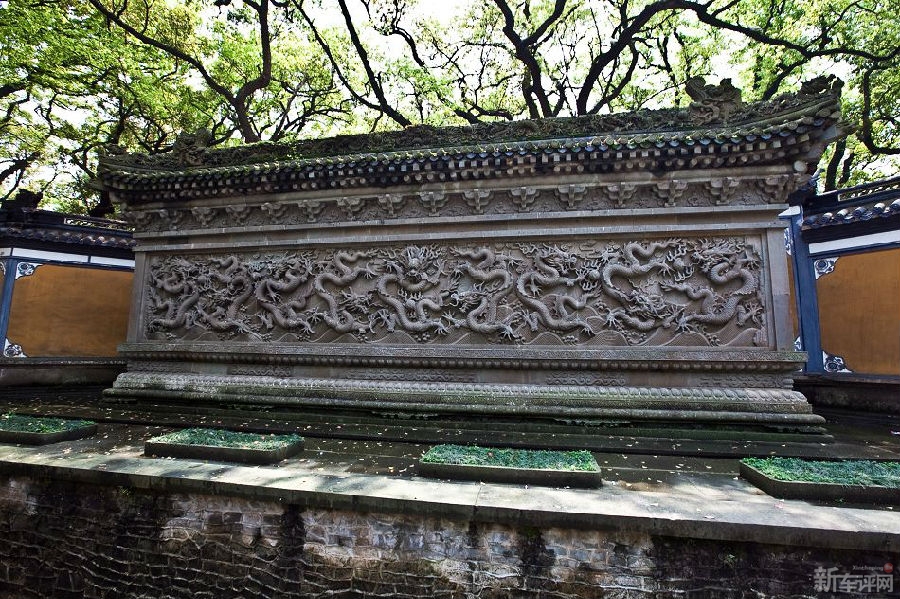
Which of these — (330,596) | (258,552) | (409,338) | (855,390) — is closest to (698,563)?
(330,596)

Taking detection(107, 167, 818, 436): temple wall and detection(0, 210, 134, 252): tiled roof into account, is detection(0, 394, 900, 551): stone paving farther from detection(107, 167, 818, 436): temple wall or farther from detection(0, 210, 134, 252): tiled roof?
detection(0, 210, 134, 252): tiled roof

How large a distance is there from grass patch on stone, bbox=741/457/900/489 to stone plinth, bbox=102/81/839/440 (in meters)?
1.73

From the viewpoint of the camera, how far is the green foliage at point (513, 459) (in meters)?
4.91

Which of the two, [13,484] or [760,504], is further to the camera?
[13,484]

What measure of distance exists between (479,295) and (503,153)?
2.50 meters

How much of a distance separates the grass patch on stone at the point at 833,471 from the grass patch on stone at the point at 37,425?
30.0ft

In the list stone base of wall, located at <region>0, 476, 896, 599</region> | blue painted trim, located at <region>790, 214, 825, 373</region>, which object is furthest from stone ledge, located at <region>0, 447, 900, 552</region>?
blue painted trim, located at <region>790, 214, 825, 373</region>

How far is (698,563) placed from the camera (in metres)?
3.85

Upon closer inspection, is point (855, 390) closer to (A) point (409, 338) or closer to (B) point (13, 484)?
(A) point (409, 338)

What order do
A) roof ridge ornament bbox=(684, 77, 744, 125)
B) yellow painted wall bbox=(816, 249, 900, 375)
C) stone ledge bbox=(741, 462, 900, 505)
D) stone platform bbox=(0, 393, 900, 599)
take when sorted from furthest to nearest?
1. yellow painted wall bbox=(816, 249, 900, 375)
2. roof ridge ornament bbox=(684, 77, 744, 125)
3. stone ledge bbox=(741, 462, 900, 505)
4. stone platform bbox=(0, 393, 900, 599)

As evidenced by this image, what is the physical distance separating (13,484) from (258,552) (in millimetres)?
3370

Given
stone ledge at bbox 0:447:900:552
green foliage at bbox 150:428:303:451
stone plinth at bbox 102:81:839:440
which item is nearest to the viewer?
stone ledge at bbox 0:447:900:552

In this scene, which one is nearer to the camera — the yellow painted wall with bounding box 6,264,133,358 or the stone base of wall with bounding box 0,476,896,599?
the stone base of wall with bounding box 0,476,896,599

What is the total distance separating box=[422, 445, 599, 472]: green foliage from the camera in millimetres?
4914
